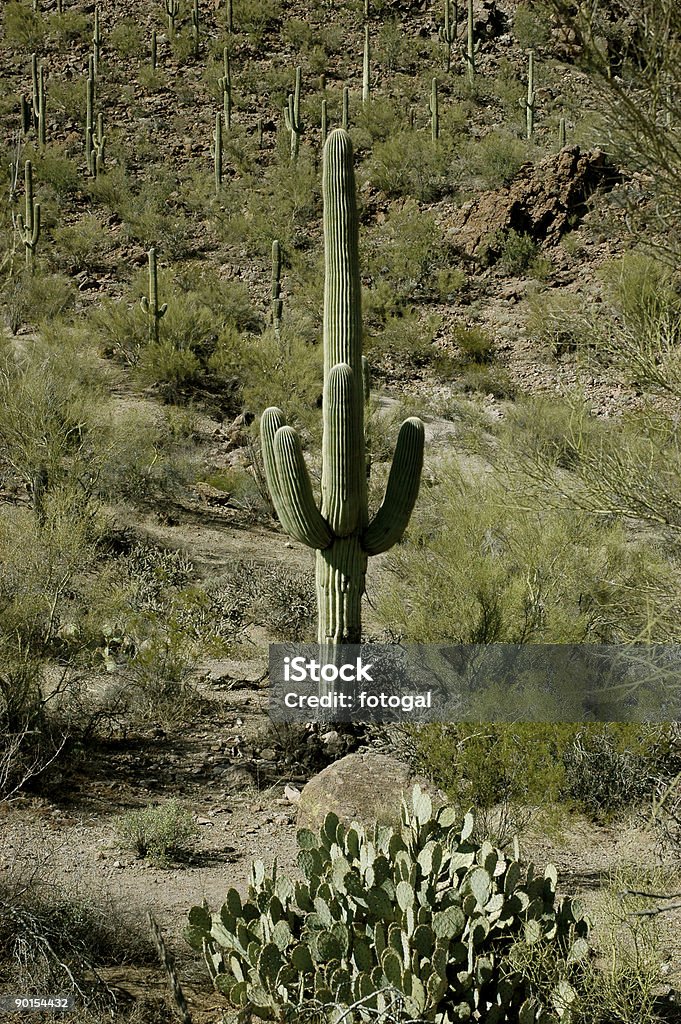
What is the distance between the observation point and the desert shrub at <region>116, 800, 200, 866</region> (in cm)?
649

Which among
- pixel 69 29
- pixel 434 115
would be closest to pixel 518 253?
pixel 434 115

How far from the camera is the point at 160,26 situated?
33.3 metres

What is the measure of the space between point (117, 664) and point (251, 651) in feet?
5.97

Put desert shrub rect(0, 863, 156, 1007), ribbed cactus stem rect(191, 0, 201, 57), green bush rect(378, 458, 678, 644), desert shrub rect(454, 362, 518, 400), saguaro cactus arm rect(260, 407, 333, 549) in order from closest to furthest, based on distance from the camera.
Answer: desert shrub rect(0, 863, 156, 1007) → saguaro cactus arm rect(260, 407, 333, 549) → green bush rect(378, 458, 678, 644) → desert shrub rect(454, 362, 518, 400) → ribbed cactus stem rect(191, 0, 201, 57)

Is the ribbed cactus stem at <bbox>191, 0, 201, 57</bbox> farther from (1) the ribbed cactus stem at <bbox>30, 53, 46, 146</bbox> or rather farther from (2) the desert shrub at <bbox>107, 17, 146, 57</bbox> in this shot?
(1) the ribbed cactus stem at <bbox>30, 53, 46, 146</bbox>

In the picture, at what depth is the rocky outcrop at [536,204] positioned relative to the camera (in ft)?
79.8

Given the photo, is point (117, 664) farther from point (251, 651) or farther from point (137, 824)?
point (137, 824)

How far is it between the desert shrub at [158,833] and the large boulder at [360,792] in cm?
81

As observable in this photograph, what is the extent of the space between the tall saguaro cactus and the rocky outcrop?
16.7 meters

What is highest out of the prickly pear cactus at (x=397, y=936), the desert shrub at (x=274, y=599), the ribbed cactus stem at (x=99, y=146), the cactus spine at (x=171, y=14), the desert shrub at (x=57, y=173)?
the cactus spine at (x=171, y=14)

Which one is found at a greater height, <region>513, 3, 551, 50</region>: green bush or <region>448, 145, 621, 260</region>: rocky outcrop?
<region>513, 3, 551, 50</region>: green bush

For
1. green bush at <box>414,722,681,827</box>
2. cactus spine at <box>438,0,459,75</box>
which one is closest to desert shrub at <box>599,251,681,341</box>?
green bush at <box>414,722,681,827</box>

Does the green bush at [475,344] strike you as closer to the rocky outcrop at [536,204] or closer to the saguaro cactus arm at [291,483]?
the rocky outcrop at [536,204]

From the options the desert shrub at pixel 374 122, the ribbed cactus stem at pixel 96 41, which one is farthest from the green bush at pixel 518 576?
the ribbed cactus stem at pixel 96 41
